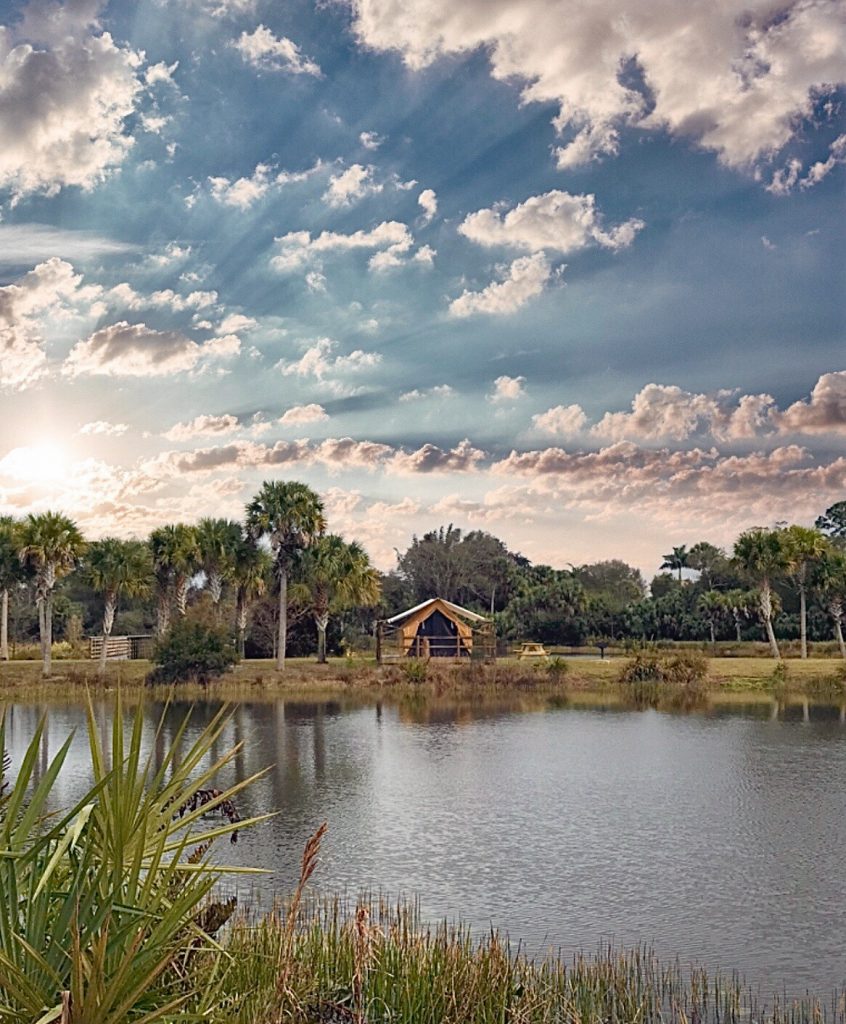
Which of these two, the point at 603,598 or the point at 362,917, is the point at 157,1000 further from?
the point at 603,598

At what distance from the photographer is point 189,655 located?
4834 cm

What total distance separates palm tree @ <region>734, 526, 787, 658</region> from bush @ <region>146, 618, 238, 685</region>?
96.5ft

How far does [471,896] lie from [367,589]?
44248 mm

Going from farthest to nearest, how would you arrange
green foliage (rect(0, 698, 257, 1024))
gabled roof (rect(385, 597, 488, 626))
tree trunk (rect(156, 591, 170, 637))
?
gabled roof (rect(385, 597, 488, 626)) < tree trunk (rect(156, 591, 170, 637)) < green foliage (rect(0, 698, 257, 1024))

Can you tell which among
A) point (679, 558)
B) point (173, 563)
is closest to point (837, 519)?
point (679, 558)

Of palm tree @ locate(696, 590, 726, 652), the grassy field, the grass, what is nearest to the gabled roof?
the grassy field

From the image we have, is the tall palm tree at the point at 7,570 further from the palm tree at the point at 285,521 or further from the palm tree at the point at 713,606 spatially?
the palm tree at the point at 713,606

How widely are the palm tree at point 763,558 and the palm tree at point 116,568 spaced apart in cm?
3222

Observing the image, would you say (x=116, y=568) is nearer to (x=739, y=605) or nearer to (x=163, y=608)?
(x=163, y=608)

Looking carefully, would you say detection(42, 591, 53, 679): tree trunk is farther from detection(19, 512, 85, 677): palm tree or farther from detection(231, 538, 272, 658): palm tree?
detection(231, 538, 272, 658): palm tree

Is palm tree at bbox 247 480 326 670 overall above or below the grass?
above

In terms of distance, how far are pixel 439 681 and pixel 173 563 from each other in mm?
16061

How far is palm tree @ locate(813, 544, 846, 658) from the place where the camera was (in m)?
61.9

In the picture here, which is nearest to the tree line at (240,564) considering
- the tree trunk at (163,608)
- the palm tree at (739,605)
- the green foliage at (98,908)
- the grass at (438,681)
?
the tree trunk at (163,608)
